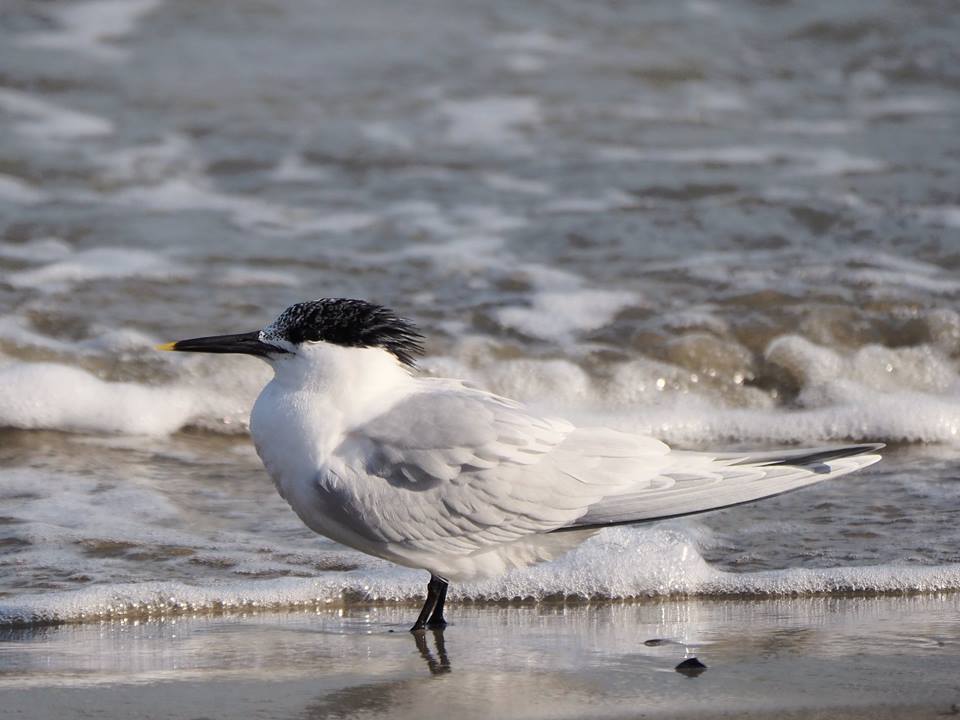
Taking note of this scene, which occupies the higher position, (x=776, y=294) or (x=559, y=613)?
(x=776, y=294)

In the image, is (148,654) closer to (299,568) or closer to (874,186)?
(299,568)

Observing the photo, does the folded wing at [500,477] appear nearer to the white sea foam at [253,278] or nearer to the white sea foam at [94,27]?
the white sea foam at [253,278]

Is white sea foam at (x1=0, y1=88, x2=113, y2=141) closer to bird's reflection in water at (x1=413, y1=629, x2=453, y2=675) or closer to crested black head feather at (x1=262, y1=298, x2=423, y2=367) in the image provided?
crested black head feather at (x1=262, y1=298, x2=423, y2=367)

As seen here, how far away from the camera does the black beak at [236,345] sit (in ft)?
12.2

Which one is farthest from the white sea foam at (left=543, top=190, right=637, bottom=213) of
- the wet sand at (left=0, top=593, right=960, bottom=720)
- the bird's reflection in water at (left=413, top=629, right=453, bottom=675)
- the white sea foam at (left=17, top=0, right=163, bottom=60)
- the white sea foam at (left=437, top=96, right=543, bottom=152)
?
the bird's reflection in water at (left=413, top=629, right=453, bottom=675)

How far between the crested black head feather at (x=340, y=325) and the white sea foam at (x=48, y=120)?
650 centimetres

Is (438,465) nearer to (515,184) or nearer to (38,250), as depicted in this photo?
(38,250)

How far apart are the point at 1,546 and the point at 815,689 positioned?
96.3 inches

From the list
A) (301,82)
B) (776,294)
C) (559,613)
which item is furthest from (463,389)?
(301,82)

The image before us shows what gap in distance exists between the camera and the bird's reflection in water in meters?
3.21

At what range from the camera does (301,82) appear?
11008mm

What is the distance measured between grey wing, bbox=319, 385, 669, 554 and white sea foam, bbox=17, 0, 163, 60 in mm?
8353

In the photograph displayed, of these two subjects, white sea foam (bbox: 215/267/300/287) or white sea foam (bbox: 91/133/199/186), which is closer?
white sea foam (bbox: 215/267/300/287)

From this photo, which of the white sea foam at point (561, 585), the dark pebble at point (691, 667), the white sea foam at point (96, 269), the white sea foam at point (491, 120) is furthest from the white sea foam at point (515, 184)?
the dark pebble at point (691, 667)
